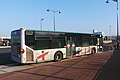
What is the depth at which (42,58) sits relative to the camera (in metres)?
17.7

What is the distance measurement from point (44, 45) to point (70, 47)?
11.4 feet

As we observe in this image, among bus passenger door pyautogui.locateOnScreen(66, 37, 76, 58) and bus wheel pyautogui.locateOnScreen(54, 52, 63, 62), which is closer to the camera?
bus wheel pyautogui.locateOnScreen(54, 52, 63, 62)

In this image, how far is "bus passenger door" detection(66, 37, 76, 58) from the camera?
20.4 meters

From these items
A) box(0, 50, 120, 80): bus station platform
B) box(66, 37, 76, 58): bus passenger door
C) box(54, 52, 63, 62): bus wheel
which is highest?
box(66, 37, 76, 58): bus passenger door

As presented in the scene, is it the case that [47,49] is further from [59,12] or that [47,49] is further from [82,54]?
[59,12]

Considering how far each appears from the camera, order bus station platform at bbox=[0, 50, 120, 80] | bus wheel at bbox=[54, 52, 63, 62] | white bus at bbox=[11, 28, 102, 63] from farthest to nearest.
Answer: bus wheel at bbox=[54, 52, 63, 62] → white bus at bbox=[11, 28, 102, 63] → bus station platform at bbox=[0, 50, 120, 80]

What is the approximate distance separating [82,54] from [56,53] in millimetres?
4517

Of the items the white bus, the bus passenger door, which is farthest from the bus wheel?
the bus passenger door

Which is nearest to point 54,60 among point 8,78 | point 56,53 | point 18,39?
point 56,53

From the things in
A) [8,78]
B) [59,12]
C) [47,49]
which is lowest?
[8,78]

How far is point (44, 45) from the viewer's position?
17.9m

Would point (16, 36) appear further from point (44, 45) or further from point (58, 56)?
point (58, 56)

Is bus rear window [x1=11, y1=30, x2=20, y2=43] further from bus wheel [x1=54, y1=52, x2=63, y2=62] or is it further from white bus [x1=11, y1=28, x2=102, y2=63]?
bus wheel [x1=54, y1=52, x2=63, y2=62]

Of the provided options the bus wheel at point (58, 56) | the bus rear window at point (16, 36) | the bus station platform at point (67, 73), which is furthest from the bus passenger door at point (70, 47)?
the bus station platform at point (67, 73)
